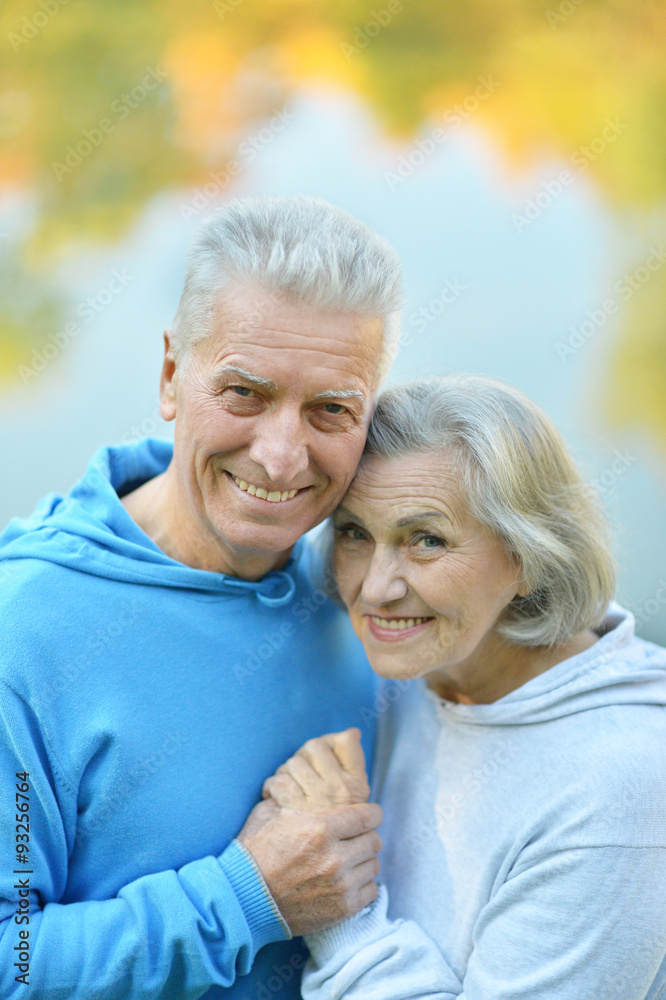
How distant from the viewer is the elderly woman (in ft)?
4.80

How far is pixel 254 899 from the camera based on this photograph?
Answer: 153 centimetres

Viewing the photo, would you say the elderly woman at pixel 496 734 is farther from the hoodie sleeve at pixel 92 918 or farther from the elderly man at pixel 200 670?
the hoodie sleeve at pixel 92 918

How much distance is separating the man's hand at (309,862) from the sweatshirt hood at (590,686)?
1.31ft

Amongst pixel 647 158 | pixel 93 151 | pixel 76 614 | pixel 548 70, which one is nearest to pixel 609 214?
pixel 647 158

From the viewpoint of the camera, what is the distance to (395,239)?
4215mm

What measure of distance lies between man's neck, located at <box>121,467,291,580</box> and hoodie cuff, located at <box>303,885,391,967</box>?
0.73 meters

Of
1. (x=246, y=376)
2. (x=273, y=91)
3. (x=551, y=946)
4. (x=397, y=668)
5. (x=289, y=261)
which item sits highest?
(x=273, y=91)

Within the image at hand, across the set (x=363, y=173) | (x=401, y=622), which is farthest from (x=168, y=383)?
(x=363, y=173)

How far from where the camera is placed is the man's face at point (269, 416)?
152 cm

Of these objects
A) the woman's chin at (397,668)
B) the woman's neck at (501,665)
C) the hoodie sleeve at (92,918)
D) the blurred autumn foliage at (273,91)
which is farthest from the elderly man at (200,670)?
the blurred autumn foliage at (273,91)

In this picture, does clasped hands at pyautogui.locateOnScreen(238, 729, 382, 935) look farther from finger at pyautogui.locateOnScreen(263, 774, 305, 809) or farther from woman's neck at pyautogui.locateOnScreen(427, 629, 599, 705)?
woman's neck at pyautogui.locateOnScreen(427, 629, 599, 705)

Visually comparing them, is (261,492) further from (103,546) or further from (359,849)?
(359,849)

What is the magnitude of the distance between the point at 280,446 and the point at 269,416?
73mm

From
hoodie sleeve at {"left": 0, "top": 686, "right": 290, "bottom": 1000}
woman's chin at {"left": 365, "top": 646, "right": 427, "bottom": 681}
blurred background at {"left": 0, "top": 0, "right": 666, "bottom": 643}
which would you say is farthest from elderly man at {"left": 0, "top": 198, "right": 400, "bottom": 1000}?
blurred background at {"left": 0, "top": 0, "right": 666, "bottom": 643}
